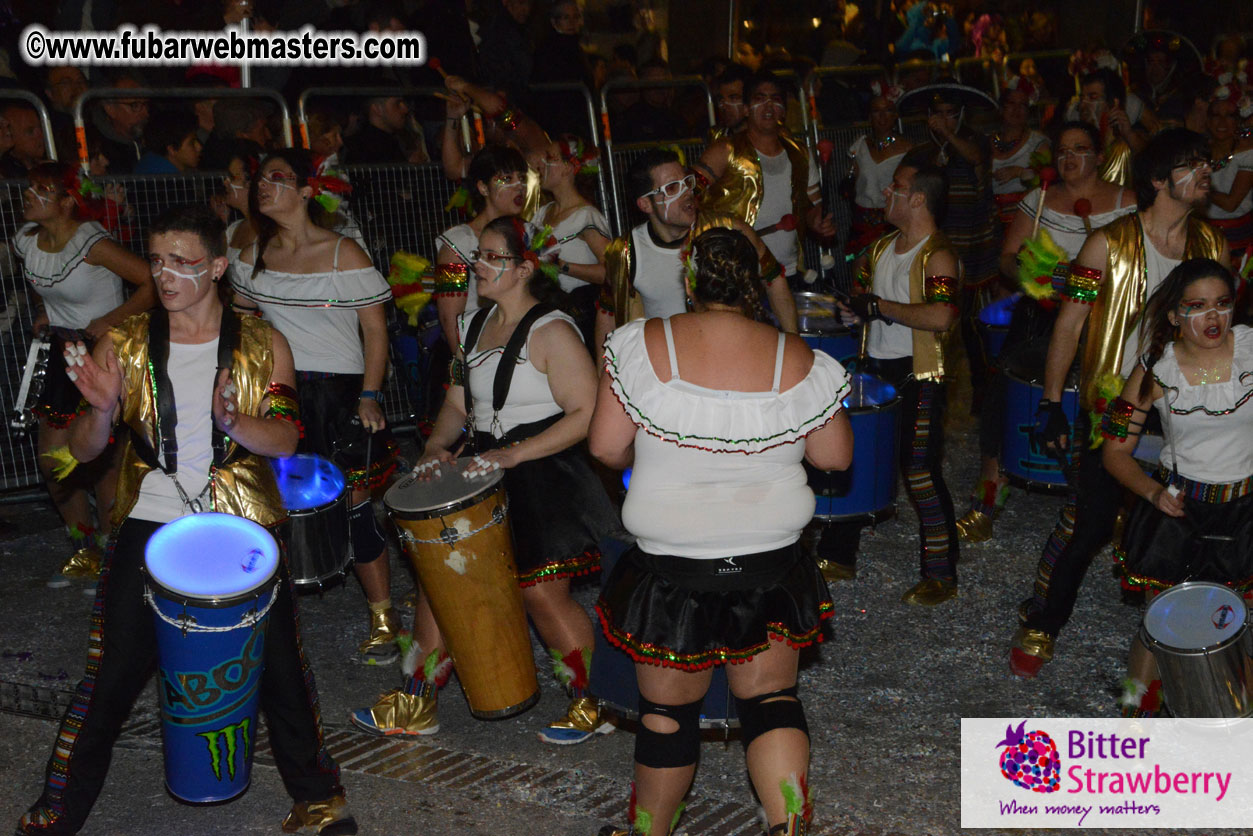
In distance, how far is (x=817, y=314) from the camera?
712 centimetres

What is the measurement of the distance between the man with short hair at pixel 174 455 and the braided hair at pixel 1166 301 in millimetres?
2760

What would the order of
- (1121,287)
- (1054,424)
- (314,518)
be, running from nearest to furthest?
(314,518)
(1121,287)
(1054,424)

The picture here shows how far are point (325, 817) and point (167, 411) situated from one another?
1348 mm

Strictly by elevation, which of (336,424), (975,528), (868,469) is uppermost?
(336,424)

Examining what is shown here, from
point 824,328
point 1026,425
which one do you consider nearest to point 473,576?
point 1026,425

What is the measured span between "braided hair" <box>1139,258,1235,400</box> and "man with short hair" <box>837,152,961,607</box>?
1145 mm

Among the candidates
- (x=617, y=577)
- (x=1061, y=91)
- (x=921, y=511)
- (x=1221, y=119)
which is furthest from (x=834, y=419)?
(x=1061, y=91)

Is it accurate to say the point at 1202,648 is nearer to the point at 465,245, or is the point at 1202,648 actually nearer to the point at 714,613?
the point at 714,613

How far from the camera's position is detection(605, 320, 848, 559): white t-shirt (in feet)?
11.2

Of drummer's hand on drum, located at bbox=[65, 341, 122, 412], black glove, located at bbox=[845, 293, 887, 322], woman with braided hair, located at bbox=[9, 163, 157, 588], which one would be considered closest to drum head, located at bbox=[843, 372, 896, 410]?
black glove, located at bbox=[845, 293, 887, 322]

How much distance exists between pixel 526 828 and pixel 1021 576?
294cm

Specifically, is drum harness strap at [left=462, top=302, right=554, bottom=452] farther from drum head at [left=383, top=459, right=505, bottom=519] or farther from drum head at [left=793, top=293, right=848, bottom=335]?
drum head at [left=793, top=293, right=848, bottom=335]

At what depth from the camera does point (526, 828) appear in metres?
4.20

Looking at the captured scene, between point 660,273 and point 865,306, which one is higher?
point 660,273
